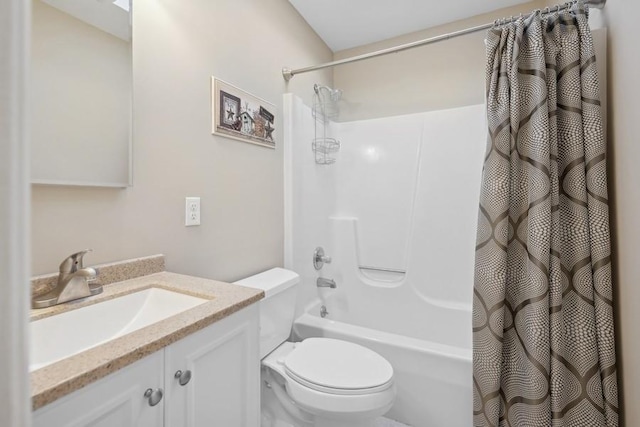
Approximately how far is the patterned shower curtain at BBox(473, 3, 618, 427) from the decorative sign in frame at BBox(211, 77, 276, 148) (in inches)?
45.0

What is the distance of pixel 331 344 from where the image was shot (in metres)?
1.48

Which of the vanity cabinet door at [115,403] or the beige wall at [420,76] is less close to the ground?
the beige wall at [420,76]

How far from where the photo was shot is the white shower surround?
197cm

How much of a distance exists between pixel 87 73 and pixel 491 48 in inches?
61.0

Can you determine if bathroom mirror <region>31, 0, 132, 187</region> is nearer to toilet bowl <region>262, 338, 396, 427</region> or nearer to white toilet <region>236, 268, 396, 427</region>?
white toilet <region>236, 268, 396, 427</region>

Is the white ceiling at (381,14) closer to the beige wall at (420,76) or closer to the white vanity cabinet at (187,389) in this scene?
the beige wall at (420,76)

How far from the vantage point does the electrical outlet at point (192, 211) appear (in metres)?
1.26

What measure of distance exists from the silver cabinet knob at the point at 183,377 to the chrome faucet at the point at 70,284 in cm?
39

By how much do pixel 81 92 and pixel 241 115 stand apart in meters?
0.70

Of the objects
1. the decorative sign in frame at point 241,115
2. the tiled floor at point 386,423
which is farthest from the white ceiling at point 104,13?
the tiled floor at point 386,423

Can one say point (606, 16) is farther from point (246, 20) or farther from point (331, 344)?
point (331, 344)

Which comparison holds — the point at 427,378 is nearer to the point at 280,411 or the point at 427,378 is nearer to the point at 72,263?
the point at 280,411

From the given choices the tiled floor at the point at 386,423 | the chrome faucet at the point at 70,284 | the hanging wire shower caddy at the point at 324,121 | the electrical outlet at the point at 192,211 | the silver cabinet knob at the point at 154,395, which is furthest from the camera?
the hanging wire shower caddy at the point at 324,121

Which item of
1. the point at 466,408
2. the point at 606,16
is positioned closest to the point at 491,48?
the point at 606,16
